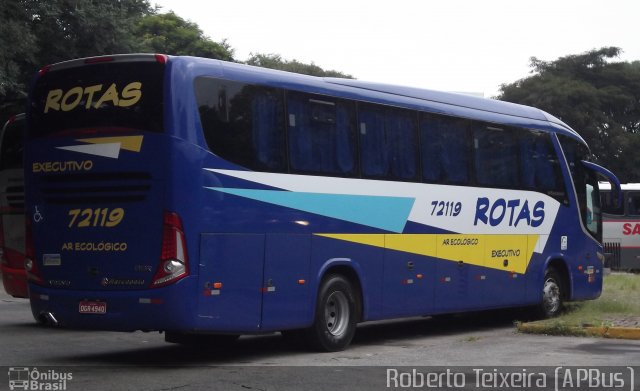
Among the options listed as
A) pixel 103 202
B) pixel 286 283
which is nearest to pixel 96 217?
pixel 103 202

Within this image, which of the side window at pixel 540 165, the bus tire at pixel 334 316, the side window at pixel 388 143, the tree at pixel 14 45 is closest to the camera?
the bus tire at pixel 334 316

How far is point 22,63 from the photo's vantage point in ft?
97.4

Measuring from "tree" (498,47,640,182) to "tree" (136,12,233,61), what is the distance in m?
20.1

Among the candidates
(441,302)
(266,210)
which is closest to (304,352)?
(266,210)

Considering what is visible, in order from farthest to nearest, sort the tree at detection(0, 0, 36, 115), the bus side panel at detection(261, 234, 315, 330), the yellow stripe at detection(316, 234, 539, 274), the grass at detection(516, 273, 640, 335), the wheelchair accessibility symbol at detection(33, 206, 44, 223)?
1. the tree at detection(0, 0, 36, 115)
2. the grass at detection(516, 273, 640, 335)
3. the yellow stripe at detection(316, 234, 539, 274)
4. the bus side panel at detection(261, 234, 315, 330)
5. the wheelchair accessibility symbol at detection(33, 206, 44, 223)

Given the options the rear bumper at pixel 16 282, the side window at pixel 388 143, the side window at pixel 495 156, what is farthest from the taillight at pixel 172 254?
the side window at pixel 495 156

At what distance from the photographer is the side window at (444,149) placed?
51.8 ft

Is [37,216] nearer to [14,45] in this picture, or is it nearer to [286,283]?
[286,283]

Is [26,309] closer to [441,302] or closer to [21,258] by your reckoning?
[21,258]

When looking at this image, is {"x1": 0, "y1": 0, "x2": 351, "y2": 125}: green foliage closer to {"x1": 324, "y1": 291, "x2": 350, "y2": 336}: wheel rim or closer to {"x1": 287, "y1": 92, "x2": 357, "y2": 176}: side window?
{"x1": 287, "y1": 92, "x2": 357, "y2": 176}: side window

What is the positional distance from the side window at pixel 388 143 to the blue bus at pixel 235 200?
28mm
